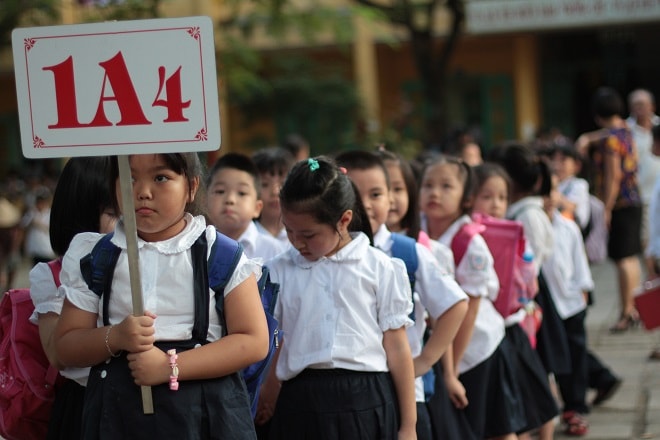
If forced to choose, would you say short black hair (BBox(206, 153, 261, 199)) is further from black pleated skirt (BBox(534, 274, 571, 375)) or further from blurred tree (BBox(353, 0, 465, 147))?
blurred tree (BBox(353, 0, 465, 147))

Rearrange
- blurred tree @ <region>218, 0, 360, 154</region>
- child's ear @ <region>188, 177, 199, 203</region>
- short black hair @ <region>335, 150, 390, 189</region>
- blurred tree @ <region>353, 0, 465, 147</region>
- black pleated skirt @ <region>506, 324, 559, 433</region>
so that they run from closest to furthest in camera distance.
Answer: child's ear @ <region>188, 177, 199, 203</region> < short black hair @ <region>335, 150, 390, 189</region> < black pleated skirt @ <region>506, 324, 559, 433</region> < blurred tree @ <region>353, 0, 465, 147</region> < blurred tree @ <region>218, 0, 360, 154</region>

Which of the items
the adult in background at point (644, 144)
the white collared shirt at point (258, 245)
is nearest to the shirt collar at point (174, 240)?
the white collared shirt at point (258, 245)

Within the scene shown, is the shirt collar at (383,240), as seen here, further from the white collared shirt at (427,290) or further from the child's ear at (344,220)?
the child's ear at (344,220)

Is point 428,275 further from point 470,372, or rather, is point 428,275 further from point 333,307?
point 470,372

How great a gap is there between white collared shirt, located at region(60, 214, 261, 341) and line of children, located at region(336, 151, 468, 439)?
3.70ft

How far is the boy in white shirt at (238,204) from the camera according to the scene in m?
4.66

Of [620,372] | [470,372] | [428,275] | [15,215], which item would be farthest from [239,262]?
[15,215]

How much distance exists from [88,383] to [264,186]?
254cm

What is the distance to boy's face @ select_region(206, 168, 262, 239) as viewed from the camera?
4.66 m

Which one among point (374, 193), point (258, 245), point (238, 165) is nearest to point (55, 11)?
point (238, 165)

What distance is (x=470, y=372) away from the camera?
4875mm

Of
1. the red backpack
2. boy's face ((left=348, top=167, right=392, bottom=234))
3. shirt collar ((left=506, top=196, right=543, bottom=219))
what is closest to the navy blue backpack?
the red backpack

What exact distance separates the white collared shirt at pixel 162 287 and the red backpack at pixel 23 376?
0.42 meters

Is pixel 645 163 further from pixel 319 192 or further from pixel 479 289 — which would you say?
pixel 319 192
